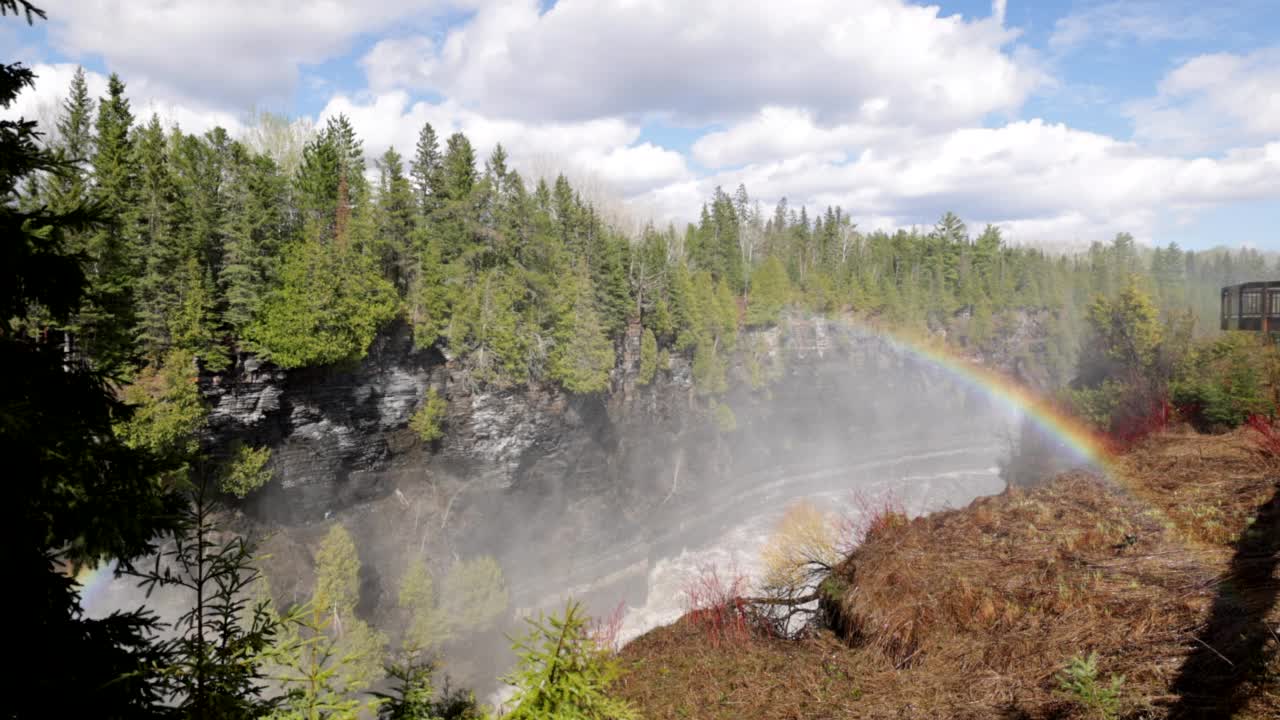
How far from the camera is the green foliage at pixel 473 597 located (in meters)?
29.2

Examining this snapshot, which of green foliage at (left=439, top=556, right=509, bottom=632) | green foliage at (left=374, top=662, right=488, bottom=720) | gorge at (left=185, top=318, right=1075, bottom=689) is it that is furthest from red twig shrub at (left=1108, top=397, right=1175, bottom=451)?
green foliage at (left=439, top=556, right=509, bottom=632)

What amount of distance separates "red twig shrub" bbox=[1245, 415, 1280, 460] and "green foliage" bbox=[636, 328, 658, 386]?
38561 mm

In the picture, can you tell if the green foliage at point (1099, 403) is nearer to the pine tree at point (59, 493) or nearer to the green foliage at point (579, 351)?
the green foliage at point (579, 351)

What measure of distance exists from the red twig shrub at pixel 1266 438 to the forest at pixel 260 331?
11.8ft

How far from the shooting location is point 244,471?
86.8 feet

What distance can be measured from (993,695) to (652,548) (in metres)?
40.9

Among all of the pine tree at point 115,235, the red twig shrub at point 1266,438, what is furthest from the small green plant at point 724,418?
the red twig shrub at point 1266,438

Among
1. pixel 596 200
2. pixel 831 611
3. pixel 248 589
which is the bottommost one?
pixel 248 589

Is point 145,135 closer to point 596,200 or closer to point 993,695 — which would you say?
point 993,695

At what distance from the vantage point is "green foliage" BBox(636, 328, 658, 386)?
163ft

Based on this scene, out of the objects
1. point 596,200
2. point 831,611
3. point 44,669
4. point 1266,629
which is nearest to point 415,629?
point 831,611

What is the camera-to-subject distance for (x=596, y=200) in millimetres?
111688

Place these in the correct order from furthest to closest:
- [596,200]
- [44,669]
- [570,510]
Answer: [596,200] → [570,510] → [44,669]

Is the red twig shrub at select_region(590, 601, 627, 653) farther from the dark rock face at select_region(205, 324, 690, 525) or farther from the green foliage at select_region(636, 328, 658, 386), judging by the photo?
the green foliage at select_region(636, 328, 658, 386)
